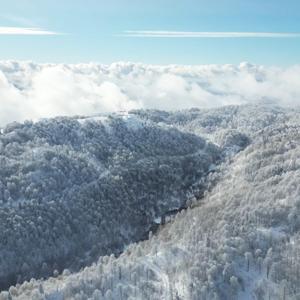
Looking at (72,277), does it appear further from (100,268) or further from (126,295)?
(126,295)

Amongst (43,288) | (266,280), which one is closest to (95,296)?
(43,288)

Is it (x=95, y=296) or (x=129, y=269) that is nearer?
(x=95, y=296)

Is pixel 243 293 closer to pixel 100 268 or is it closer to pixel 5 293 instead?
pixel 100 268

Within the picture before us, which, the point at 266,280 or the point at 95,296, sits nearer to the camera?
the point at 95,296

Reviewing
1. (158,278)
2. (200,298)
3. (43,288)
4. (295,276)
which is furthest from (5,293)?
(295,276)

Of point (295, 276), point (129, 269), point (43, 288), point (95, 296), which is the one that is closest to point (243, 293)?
point (295, 276)

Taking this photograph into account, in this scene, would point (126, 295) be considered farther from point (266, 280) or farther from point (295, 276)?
point (295, 276)

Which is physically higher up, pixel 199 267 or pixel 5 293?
pixel 199 267
